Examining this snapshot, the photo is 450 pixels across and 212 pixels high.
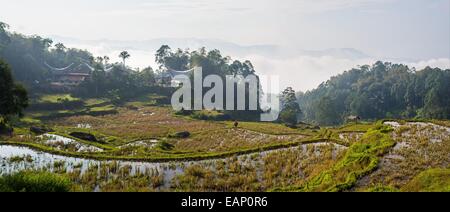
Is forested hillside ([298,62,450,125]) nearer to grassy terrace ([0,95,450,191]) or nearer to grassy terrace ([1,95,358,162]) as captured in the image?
grassy terrace ([1,95,358,162])

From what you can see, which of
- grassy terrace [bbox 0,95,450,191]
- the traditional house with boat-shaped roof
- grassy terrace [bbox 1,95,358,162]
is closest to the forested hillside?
grassy terrace [bbox 1,95,358,162]

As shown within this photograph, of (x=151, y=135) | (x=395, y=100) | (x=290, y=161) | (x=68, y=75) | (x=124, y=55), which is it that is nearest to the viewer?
(x=290, y=161)

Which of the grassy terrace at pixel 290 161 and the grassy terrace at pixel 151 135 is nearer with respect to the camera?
the grassy terrace at pixel 290 161

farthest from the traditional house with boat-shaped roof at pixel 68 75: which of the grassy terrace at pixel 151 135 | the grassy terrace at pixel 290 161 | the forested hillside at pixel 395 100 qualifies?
the forested hillside at pixel 395 100

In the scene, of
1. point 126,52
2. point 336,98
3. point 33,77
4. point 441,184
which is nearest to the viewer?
point 441,184

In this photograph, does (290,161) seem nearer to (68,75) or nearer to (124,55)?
(68,75)

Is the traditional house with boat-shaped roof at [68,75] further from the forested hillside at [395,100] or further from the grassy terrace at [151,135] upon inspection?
the forested hillside at [395,100]

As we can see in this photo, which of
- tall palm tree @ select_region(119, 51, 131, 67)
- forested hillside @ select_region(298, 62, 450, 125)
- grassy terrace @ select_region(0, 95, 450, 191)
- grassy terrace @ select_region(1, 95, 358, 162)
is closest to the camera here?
grassy terrace @ select_region(0, 95, 450, 191)

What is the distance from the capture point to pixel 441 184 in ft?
41.8

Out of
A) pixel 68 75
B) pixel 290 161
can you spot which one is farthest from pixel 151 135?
pixel 68 75

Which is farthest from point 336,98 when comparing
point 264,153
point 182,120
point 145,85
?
point 264,153

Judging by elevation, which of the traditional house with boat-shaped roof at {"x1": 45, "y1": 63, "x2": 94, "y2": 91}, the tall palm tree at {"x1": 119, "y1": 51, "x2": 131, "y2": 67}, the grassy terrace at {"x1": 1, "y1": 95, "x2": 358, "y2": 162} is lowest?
the grassy terrace at {"x1": 1, "y1": 95, "x2": 358, "y2": 162}

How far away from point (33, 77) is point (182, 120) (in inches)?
1381
